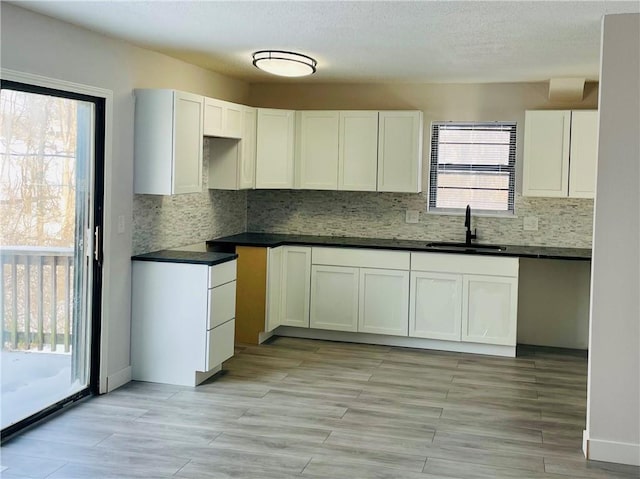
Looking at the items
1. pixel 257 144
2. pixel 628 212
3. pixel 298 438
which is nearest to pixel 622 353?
pixel 628 212

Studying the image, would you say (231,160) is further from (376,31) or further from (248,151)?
(376,31)

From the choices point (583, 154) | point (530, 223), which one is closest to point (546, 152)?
point (583, 154)

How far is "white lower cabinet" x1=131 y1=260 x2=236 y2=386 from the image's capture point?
4.81m

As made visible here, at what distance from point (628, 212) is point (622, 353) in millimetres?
728

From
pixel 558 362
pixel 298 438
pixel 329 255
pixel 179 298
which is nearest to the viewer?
pixel 298 438

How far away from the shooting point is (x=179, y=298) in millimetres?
4848

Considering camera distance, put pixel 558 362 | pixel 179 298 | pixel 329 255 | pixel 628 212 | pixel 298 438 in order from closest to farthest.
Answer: pixel 628 212 < pixel 298 438 < pixel 179 298 < pixel 558 362 < pixel 329 255

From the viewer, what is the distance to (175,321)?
486 centimetres

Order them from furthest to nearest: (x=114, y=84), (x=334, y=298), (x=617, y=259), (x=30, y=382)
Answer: (x=334, y=298), (x=114, y=84), (x=30, y=382), (x=617, y=259)

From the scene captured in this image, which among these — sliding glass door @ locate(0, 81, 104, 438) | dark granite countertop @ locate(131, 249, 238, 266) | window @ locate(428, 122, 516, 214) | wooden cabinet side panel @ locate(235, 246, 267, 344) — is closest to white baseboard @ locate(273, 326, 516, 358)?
wooden cabinet side panel @ locate(235, 246, 267, 344)

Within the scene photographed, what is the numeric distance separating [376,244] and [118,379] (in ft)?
8.10

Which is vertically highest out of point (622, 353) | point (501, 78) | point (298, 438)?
point (501, 78)

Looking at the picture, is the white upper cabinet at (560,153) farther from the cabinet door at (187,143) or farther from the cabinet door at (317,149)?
the cabinet door at (187,143)

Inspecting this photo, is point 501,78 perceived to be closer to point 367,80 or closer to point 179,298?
point 367,80
